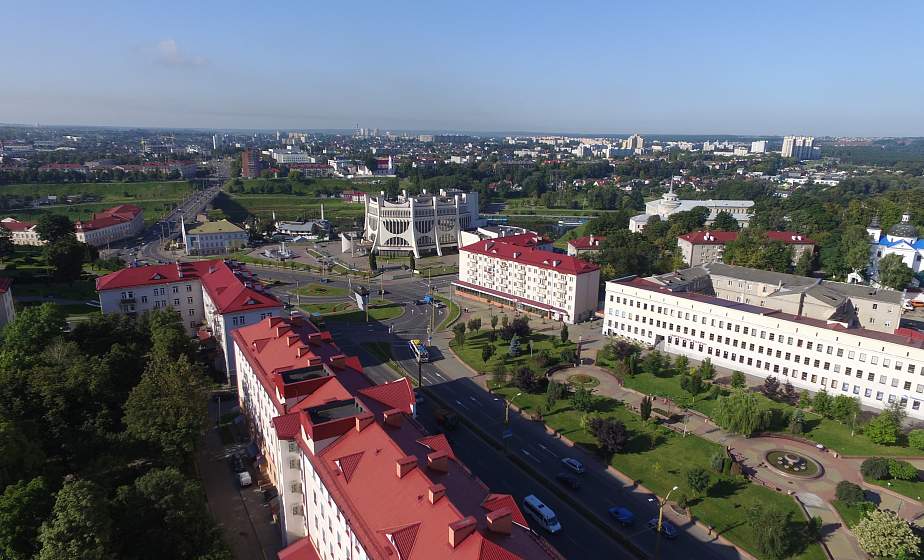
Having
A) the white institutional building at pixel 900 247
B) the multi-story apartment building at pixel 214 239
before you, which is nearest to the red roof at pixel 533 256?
the white institutional building at pixel 900 247

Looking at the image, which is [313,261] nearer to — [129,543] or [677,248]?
[677,248]

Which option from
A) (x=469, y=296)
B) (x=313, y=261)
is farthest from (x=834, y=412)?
(x=313, y=261)

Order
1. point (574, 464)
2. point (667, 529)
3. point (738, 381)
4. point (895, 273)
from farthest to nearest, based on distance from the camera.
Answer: point (895, 273), point (738, 381), point (574, 464), point (667, 529)

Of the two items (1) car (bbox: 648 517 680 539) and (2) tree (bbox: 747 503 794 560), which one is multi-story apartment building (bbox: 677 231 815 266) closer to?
(1) car (bbox: 648 517 680 539)

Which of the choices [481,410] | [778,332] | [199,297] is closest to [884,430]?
[778,332]

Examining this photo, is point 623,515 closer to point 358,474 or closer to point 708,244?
point 358,474

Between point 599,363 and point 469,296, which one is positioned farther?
point 469,296
